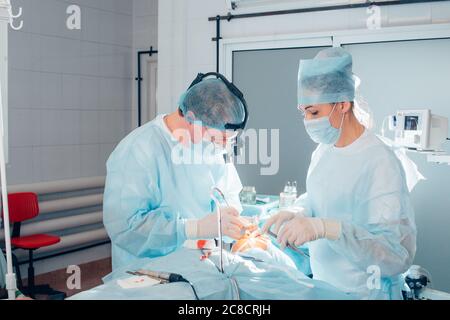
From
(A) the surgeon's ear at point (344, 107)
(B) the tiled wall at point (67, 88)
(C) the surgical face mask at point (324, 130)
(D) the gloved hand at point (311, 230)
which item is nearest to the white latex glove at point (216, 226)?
(D) the gloved hand at point (311, 230)

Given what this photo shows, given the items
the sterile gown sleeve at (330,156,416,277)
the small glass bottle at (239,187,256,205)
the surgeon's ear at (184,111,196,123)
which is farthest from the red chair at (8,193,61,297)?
the sterile gown sleeve at (330,156,416,277)

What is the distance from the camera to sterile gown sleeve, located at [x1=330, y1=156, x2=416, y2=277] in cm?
139

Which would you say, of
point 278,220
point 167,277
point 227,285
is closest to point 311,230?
point 278,220

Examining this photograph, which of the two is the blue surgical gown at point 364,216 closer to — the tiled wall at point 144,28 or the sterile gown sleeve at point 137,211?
the sterile gown sleeve at point 137,211

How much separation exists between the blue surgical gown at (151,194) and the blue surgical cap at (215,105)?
0.58 ft

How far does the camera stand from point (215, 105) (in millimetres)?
1732

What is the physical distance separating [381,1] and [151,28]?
212 cm

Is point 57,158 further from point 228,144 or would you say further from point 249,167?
point 228,144

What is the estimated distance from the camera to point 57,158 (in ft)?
12.9

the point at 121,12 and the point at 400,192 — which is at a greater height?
the point at 121,12

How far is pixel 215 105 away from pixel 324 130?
371mm

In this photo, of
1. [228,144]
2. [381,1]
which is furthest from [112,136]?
[228,144]

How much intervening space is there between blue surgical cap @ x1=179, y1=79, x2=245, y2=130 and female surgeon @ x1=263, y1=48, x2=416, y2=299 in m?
0.22
